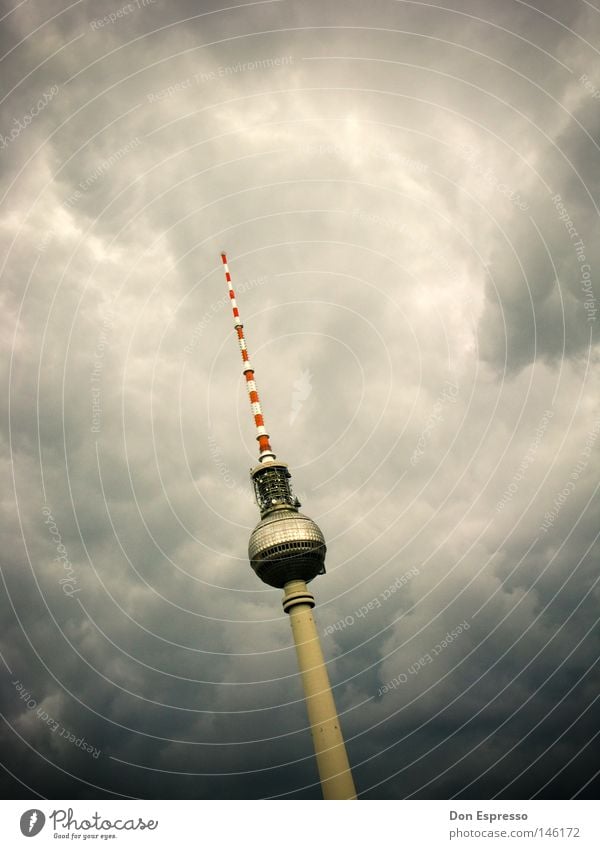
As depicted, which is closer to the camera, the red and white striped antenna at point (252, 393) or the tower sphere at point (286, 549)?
the tower sphere at point (286, 549)
